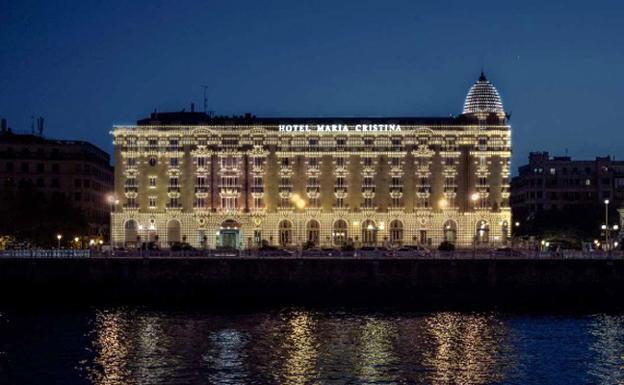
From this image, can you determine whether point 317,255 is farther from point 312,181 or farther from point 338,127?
point 338,127

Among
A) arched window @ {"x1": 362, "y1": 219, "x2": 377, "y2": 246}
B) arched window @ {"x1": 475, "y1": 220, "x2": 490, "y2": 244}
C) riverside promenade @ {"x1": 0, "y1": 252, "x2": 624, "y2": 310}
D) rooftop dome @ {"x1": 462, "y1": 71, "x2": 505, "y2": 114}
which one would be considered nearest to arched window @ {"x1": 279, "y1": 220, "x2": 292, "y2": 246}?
arched window @ {"x1": 362, "y1": 219, "x2": 377, "y2": 246}

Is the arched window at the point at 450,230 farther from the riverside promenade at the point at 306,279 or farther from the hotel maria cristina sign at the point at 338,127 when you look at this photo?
the riverside promenade at the point at 306,279

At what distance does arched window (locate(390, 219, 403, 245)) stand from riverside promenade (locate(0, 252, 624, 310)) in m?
41.6

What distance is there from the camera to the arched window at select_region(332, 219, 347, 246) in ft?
479

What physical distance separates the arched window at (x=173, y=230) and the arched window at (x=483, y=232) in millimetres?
46395

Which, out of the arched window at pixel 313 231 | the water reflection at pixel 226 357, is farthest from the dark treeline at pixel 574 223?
the water reflection at pixel 226 357

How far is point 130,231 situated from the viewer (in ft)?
481

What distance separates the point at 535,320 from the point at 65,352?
142 ft

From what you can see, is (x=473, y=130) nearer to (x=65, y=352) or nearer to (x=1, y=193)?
(x=1, y=193)

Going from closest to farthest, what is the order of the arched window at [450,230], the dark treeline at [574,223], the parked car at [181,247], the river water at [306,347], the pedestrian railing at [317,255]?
1. the river water at [306,347]
2. the pedestrian railing at [317,255]
3. the parked car at [181,247]
4. the arched window at [450,230]
5. the dark treeline at [574,223]

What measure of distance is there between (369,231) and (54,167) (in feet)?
202

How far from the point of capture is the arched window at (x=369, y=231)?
5758 inches

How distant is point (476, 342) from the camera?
252 feet

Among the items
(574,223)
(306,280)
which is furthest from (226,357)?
(574,223)
